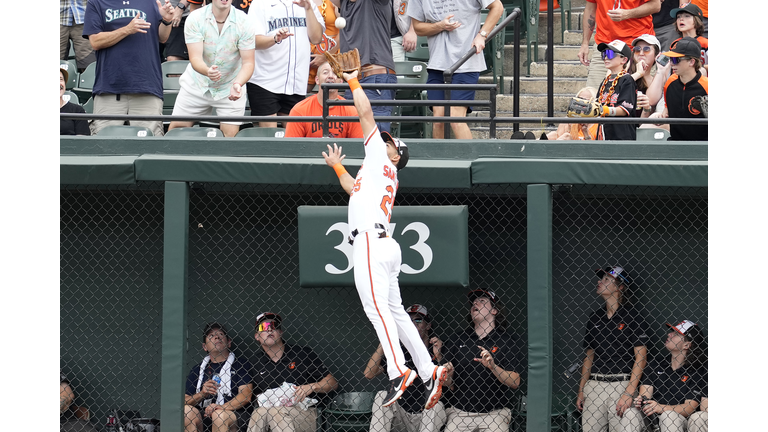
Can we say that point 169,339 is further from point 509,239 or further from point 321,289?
point 509,239

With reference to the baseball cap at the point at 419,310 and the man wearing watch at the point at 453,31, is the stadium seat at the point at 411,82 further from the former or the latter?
the baseball cap at the point at 419,310

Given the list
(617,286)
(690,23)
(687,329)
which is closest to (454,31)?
(690,23)

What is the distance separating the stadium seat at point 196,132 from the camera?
22.3 ft

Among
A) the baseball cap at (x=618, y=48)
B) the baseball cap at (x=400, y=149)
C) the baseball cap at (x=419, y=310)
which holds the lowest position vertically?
the baseball cap at (x=419, y=310)

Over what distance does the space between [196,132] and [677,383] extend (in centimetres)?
410

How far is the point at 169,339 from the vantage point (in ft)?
20.3

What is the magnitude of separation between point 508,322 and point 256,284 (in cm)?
202

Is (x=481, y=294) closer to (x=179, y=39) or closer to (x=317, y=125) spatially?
(x=317, y=125)

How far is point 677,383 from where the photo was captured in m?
6.24

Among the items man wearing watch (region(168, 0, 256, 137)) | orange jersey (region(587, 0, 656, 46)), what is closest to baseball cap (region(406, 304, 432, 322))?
man wearing watch (region(168, 0, 256, 137))

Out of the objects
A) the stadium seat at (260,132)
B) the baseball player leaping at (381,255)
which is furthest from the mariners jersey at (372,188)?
the stadium seat at (260,132)

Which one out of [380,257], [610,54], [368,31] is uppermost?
[368,31]

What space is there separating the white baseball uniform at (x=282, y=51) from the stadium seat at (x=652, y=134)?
2698 mm

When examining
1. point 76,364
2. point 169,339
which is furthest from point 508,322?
point 76,364
